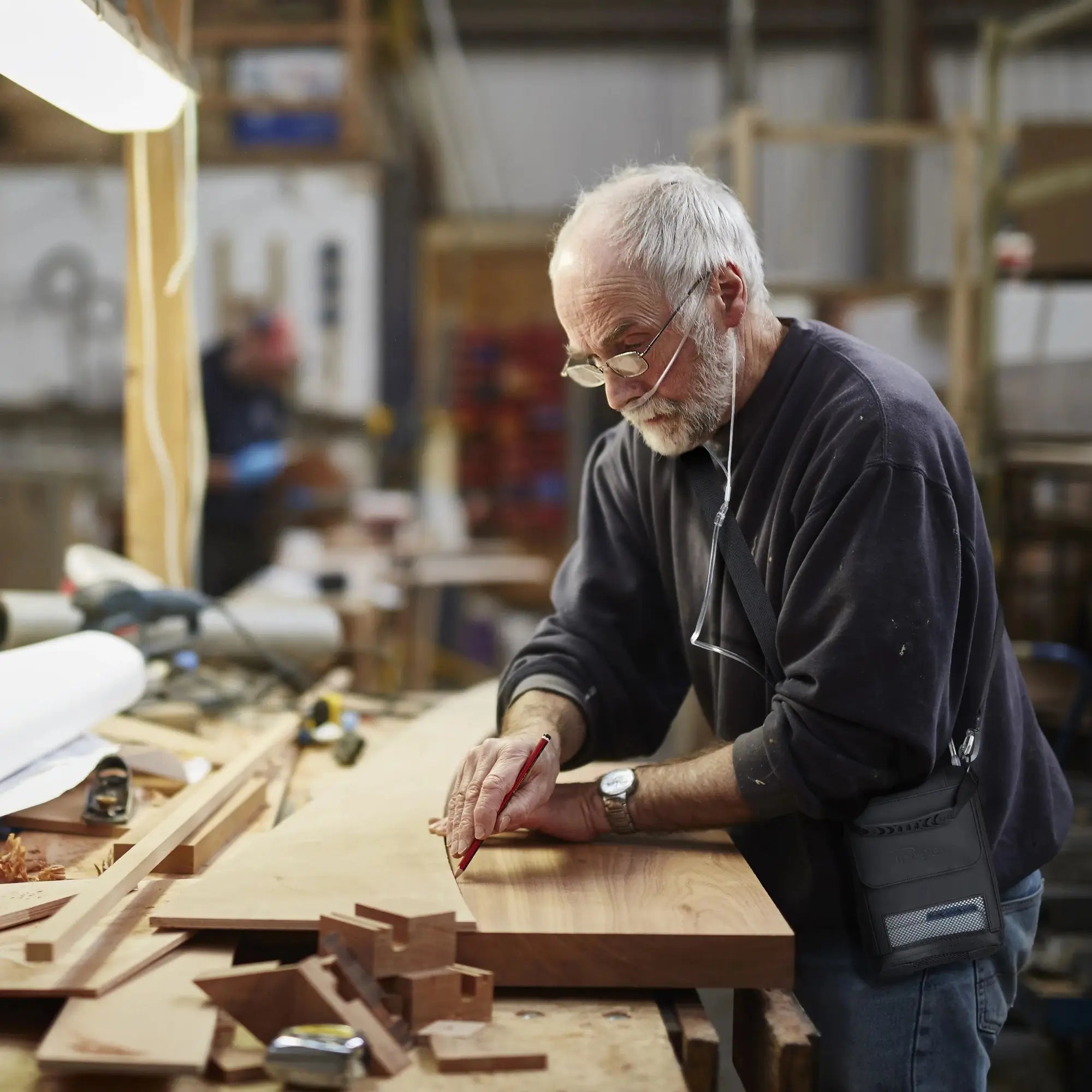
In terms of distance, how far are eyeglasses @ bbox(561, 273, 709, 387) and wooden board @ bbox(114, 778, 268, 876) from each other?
0.84 m

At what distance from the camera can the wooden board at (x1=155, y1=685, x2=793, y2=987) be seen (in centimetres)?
137

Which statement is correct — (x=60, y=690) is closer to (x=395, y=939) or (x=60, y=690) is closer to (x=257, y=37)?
(x=395, y=939)

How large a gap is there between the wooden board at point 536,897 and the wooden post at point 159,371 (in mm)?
1399

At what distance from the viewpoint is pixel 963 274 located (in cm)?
518

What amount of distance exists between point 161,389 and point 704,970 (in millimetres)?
2165

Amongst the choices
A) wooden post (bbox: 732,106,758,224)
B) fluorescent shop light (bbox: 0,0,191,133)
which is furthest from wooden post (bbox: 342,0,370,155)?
fluorescent shop light (bbox: 0,0,191,133)

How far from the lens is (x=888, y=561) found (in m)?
1.55

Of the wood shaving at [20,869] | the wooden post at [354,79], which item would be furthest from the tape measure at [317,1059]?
the wooden post at [354,79]

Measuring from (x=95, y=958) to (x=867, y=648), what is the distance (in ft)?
3.19

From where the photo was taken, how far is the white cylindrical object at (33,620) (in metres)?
2.56

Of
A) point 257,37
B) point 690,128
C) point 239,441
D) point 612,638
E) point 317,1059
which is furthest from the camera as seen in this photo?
point 690,128

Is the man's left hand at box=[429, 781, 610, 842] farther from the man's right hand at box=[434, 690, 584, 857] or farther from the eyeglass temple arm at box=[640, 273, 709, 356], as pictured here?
the eyeglass temple arm at box=[640, 273, 709, 356]

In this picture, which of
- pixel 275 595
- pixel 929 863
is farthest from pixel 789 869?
pixel 275 595

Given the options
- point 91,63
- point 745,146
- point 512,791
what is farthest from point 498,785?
point 745,146
